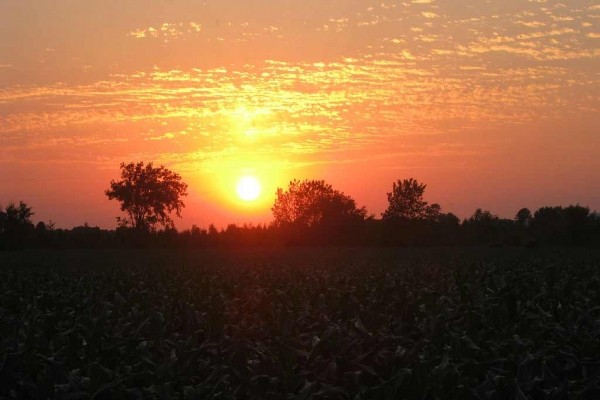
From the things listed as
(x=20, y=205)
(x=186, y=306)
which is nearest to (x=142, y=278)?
(x=186, y=306)

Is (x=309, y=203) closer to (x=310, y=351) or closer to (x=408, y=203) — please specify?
(x=408, y=203)

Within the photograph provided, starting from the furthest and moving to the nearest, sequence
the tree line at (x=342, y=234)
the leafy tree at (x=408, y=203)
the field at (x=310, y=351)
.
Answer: the leafy tree at (x=408, y=203) → the tree line at (x=342, y=234) → the field at (x=310, y=351)

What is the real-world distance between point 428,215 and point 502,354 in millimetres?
90262

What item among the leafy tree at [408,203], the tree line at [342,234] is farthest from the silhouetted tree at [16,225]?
the leafy tree at [408,203]

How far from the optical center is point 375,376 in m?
8.62

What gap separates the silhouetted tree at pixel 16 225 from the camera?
69125 millimetres

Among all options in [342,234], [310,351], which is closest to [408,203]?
[342,234]

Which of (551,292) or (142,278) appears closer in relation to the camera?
(551,292)

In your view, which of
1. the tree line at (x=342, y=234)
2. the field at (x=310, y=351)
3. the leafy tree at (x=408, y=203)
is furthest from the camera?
the leafy tree at (x=408, y=203)

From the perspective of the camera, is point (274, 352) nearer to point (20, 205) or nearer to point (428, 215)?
point (20, 205)

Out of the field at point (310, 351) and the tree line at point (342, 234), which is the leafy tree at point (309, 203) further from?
the field at point (310, 351)

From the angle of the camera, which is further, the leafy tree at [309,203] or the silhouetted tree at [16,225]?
the leafy tree at [309,203]

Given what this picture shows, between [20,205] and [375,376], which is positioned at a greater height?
[20,205]

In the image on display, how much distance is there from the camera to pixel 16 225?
71.2 m
